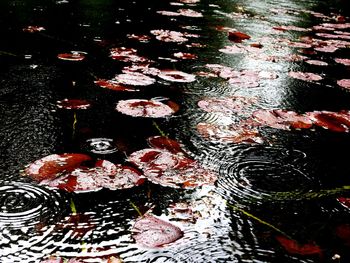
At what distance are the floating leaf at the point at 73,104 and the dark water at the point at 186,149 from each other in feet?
0.11

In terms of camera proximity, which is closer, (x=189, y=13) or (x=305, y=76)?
(x=305, y=76)

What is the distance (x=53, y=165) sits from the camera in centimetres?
113

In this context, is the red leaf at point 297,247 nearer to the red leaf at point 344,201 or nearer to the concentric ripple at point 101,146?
the red leaf at point 344,201

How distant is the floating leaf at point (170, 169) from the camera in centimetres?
111

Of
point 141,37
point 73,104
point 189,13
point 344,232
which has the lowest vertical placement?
point 344,232

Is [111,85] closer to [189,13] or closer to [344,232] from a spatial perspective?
[344,232]

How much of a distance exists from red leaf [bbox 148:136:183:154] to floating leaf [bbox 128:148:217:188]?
33 mm

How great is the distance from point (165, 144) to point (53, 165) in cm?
40

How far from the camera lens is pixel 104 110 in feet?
5.21

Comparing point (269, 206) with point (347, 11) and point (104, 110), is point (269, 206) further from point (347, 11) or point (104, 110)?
point (347, 11)

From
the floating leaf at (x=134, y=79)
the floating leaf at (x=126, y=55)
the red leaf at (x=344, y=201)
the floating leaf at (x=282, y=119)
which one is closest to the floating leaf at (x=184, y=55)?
the floating leaf at (x=126, y=55)

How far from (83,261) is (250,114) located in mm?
1099

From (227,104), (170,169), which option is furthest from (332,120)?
(170,169)

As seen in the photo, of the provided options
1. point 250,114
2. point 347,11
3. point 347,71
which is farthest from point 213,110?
point 347,11
